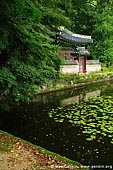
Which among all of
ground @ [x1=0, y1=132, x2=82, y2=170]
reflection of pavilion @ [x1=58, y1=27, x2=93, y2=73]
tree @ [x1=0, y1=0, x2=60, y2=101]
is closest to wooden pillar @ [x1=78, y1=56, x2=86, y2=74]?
reflection of pavilion @ [x1=58, y1=27, x2=93, y2=73]

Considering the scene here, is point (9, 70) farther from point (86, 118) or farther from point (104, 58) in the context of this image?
point (104, 58)

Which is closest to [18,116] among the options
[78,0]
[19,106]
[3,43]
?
[19,106]

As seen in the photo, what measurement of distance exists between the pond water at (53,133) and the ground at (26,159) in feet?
3.54

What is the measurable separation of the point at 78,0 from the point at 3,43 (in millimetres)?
18433

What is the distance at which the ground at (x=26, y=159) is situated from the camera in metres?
6.17

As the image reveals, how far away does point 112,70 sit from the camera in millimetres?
32594

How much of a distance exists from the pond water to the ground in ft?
3.54

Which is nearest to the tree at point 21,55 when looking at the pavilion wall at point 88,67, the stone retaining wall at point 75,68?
the stone retaining wall at point 75,68

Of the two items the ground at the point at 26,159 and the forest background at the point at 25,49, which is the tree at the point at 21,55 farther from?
the ground at the point at 26,159

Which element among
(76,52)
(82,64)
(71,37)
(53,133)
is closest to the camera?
(53,133)

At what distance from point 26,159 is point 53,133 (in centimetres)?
313

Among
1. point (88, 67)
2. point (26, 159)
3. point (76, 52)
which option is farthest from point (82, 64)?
point (26, 159)

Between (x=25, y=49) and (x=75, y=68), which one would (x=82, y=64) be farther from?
(x=25, y=49)

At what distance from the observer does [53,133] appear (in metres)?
9.62
